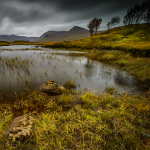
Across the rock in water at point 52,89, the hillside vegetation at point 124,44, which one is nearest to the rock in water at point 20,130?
the rock in water at point 52,89

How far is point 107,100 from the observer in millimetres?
4789

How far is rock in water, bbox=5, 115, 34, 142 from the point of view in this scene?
2.45 m

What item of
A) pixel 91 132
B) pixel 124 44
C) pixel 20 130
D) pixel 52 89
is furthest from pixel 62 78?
pixel 124 44

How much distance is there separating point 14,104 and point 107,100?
202 inches

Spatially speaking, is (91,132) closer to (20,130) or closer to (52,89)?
(20,130)

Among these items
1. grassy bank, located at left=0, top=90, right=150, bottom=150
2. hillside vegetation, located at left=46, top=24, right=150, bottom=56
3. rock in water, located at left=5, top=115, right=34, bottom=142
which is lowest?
grassy bank, located at left=0, top=90, right=150, bottom=150

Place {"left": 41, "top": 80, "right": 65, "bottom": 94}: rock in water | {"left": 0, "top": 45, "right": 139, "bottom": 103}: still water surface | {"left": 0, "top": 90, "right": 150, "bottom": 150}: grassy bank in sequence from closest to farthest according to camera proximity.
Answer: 1. {"left": 0, "top": 90, "right": 150, "bottom": 150}: grassy bank
2. {"left": 41, "top": 80, "right": 65, "bottom": 94}: rock in water
3. {"left": 0, "top": 45, "right": 139, "bottom": 103}: still water surface

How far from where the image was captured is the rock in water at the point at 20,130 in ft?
8.04

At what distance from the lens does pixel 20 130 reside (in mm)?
2662

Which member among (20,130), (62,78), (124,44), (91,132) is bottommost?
(91,132)

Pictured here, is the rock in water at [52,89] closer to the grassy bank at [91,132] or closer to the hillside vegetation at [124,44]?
the grassy bank at [91,132]

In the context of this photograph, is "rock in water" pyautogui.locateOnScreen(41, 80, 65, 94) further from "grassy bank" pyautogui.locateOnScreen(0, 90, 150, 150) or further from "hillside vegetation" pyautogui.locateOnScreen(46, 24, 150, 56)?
"hillside vegetation" pyautogui.locateOnScreen(46, 24, 150, 56)

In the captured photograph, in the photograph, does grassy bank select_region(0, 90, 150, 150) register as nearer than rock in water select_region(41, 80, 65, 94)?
Yes

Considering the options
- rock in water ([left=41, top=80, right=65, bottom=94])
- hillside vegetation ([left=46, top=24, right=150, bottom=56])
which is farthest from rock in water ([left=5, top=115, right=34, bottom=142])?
hillside vegetation ([left=46, top=24, right=150, bottom=56])
